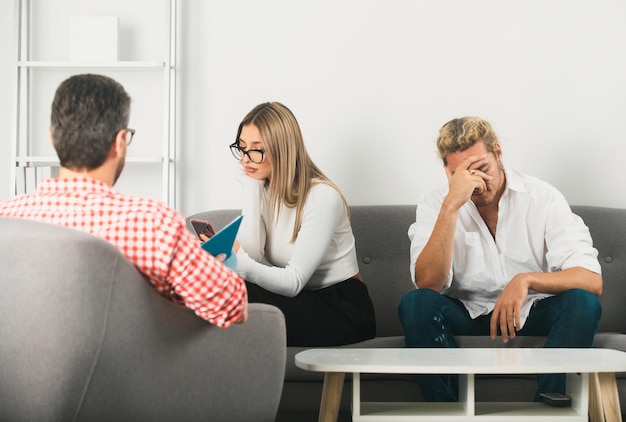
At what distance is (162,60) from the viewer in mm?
3488

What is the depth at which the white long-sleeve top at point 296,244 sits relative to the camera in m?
2.63

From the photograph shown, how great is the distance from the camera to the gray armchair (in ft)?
4.82

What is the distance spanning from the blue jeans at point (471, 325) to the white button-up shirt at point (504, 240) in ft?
0.45

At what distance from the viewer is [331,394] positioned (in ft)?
6.85

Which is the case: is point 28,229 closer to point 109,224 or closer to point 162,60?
point 109,224

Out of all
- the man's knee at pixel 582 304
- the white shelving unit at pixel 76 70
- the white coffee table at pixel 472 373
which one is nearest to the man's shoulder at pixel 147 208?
the white coffee table at pixel 472 373

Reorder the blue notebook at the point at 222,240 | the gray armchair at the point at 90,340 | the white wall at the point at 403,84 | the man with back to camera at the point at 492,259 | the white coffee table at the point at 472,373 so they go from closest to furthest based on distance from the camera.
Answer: the gray armchair at the point at 90,340, the blue notebook at the point at 222,240, the white coffee table at the point at 472,373, the man with back to camera at the point at 492,259, the white wall at the point at 403,84

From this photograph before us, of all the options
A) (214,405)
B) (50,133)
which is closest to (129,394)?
(214,405)

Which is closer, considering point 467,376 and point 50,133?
point 50,133

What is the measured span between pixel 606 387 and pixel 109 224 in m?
1.26

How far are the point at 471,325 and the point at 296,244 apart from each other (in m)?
0.62

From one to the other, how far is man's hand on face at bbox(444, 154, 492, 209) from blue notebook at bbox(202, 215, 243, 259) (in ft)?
3.93

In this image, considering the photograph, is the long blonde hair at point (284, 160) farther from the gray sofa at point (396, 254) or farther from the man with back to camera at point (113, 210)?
the man with back to camera at point (113, 210)

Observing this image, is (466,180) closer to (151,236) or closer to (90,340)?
(151,236)
